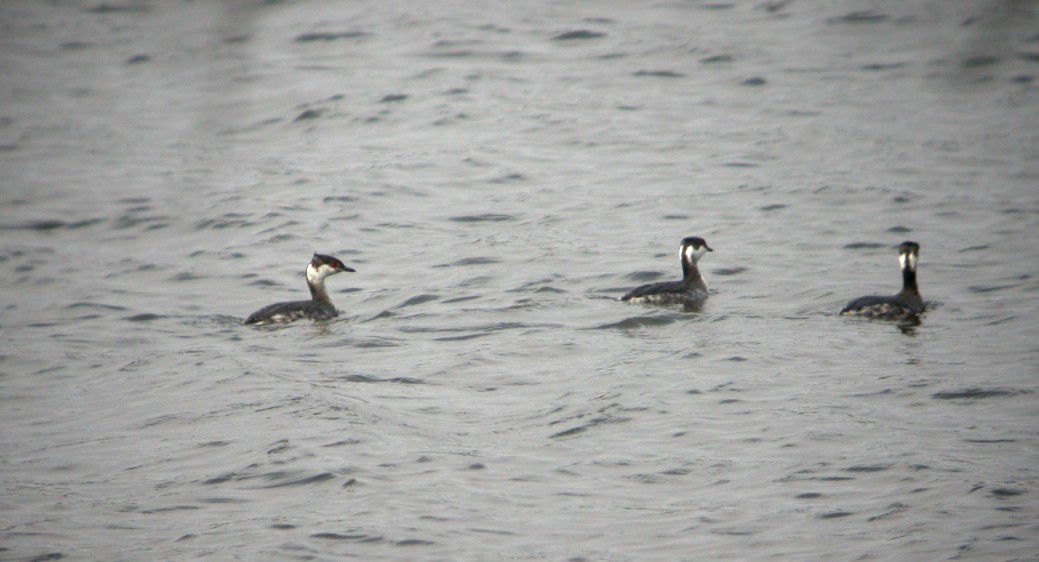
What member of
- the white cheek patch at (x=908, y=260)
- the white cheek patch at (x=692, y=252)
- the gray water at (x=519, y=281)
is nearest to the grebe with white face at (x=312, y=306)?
the gray water at (x=519, y=281)

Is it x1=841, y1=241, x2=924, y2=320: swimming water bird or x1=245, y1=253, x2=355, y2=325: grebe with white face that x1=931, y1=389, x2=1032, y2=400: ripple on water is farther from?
x1=245, y1=253, x2=355, y2=325: grebe with white face

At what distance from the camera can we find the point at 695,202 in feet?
57.9

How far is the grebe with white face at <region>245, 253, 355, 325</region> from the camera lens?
12.9 m

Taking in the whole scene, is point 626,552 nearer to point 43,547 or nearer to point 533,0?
point 43,547

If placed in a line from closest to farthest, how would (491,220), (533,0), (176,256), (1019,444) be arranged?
(1019,444) < (176,256) < (491,220) < (533,0)

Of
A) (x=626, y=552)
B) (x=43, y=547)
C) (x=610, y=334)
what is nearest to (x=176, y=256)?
(x=610, y=334)

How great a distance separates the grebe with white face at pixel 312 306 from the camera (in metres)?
12.9

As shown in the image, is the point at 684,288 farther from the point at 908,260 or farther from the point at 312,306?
the point at 312,306

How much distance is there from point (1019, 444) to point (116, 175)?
14976mm

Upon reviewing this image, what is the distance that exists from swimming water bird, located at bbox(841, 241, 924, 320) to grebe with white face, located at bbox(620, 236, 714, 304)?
1.57 m

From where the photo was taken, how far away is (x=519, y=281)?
14406 millimetres

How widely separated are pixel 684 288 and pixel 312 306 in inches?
147

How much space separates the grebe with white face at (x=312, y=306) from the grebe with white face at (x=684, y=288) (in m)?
3.02

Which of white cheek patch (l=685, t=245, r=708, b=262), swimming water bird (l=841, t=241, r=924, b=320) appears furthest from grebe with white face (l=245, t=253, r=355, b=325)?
swimming water bird (l=841, t=241, r=924, b=320)
